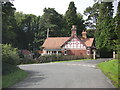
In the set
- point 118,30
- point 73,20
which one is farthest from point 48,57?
point 118,30

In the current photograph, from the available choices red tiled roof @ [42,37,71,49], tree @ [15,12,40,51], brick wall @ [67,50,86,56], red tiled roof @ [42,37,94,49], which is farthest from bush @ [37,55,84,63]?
tree @ [15,12,40,51]

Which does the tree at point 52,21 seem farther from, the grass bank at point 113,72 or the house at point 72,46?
the grass bank at point 113,72

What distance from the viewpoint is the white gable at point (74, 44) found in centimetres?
5253

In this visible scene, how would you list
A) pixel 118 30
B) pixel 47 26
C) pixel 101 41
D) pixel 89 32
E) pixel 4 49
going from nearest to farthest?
pixel 118 30
pixel 4 49
pixel 101 41
pixel 47 26
pixel 89 32

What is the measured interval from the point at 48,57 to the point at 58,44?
15771 millimetres

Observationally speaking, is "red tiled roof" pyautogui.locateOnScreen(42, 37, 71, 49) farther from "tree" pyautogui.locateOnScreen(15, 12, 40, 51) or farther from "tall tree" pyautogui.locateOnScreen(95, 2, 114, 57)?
"tall tree" pyautogui.locateOnScreen(95, 2, 114, 57)

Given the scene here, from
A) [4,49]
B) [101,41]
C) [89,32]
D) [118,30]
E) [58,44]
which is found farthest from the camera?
[89,32]

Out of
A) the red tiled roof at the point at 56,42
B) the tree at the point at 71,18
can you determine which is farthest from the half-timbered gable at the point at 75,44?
the tree at the point at 71,18

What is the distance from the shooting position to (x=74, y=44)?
52.9m

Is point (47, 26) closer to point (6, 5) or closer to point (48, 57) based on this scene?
point (48, 57)

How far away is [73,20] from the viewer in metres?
63.6

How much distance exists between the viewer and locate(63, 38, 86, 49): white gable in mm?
52528

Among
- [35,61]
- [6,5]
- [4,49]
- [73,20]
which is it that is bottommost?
[35,61]

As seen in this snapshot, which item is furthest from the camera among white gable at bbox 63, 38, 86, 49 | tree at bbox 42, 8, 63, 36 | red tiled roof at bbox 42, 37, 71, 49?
tree at bbox 42, 8, 63, 36
